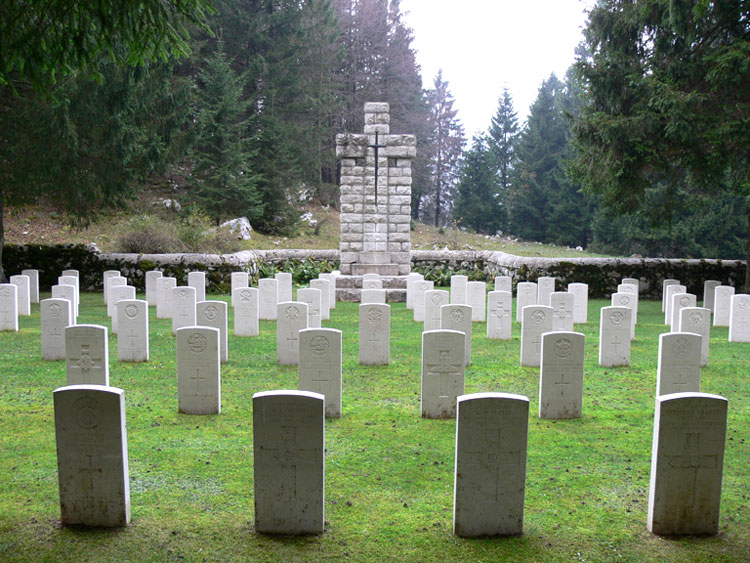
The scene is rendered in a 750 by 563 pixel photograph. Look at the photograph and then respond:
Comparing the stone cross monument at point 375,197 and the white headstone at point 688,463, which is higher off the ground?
the stone cross monument at point 375,197

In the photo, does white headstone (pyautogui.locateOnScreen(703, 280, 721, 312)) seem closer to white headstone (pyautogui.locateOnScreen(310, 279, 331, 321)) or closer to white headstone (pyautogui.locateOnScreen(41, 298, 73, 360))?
white headstone (pyautogui.locateOnScreen(310, 279, 331, 321))

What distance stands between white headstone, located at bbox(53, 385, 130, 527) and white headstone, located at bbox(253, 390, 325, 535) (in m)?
0.83

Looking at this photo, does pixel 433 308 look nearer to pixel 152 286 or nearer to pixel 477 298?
pixel 477 298

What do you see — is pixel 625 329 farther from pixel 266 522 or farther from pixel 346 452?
pixel 266 522

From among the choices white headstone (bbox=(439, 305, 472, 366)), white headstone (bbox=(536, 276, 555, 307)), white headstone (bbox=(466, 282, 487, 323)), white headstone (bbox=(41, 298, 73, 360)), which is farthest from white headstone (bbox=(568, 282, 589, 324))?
white headstone (bbox=(41, 298, 73, 360))

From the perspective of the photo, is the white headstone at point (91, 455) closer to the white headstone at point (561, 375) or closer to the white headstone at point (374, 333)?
the white headstone at point (561, 375)

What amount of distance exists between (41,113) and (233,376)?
8.60 metres

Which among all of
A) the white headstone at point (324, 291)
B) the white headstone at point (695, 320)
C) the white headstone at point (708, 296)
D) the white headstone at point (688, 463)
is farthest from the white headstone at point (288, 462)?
the white headstone at point (708, 296)

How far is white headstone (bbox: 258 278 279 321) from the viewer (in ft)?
42.0

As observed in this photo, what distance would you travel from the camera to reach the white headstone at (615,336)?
862 centimetres

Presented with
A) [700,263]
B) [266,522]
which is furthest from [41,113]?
[700,263]

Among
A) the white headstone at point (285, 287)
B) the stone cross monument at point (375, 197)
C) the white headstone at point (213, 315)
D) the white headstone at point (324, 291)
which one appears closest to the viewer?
the white headstone at point (213, 315)

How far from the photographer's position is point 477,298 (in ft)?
42.6

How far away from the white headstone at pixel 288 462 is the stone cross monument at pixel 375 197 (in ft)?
43.5
